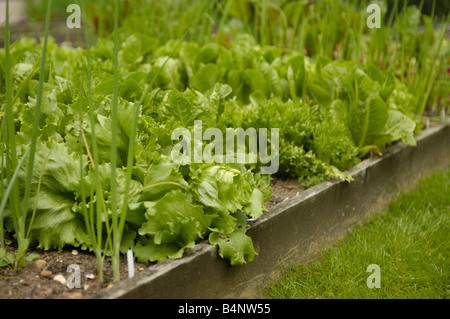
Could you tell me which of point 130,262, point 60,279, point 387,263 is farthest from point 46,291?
point 387,263

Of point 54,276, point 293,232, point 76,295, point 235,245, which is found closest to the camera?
point 76,295

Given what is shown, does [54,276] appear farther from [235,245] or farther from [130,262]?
[235,245]

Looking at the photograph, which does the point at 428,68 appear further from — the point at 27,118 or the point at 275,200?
the point at 27,118

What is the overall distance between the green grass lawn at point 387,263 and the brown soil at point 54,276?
2.18ft

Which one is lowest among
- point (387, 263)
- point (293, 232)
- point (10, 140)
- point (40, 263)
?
point (387, 263)

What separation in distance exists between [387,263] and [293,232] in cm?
43

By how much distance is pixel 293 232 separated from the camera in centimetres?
211

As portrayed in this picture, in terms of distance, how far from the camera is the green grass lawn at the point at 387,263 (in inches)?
77.1

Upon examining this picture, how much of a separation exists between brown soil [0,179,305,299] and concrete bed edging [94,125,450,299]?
0.10m

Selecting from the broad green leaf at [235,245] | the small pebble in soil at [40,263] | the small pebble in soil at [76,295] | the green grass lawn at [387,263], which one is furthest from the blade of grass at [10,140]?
the green grass lawn at [387,263]

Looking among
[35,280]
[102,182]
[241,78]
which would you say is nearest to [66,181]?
[102,182]

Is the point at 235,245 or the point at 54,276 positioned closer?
the point at 54,276

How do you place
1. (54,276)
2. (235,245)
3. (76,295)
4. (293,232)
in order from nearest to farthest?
(76,295), (54,276), (235,245), (293,232)

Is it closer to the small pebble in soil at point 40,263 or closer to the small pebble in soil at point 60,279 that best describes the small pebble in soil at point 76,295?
the small pebble in soil at point 60,279
